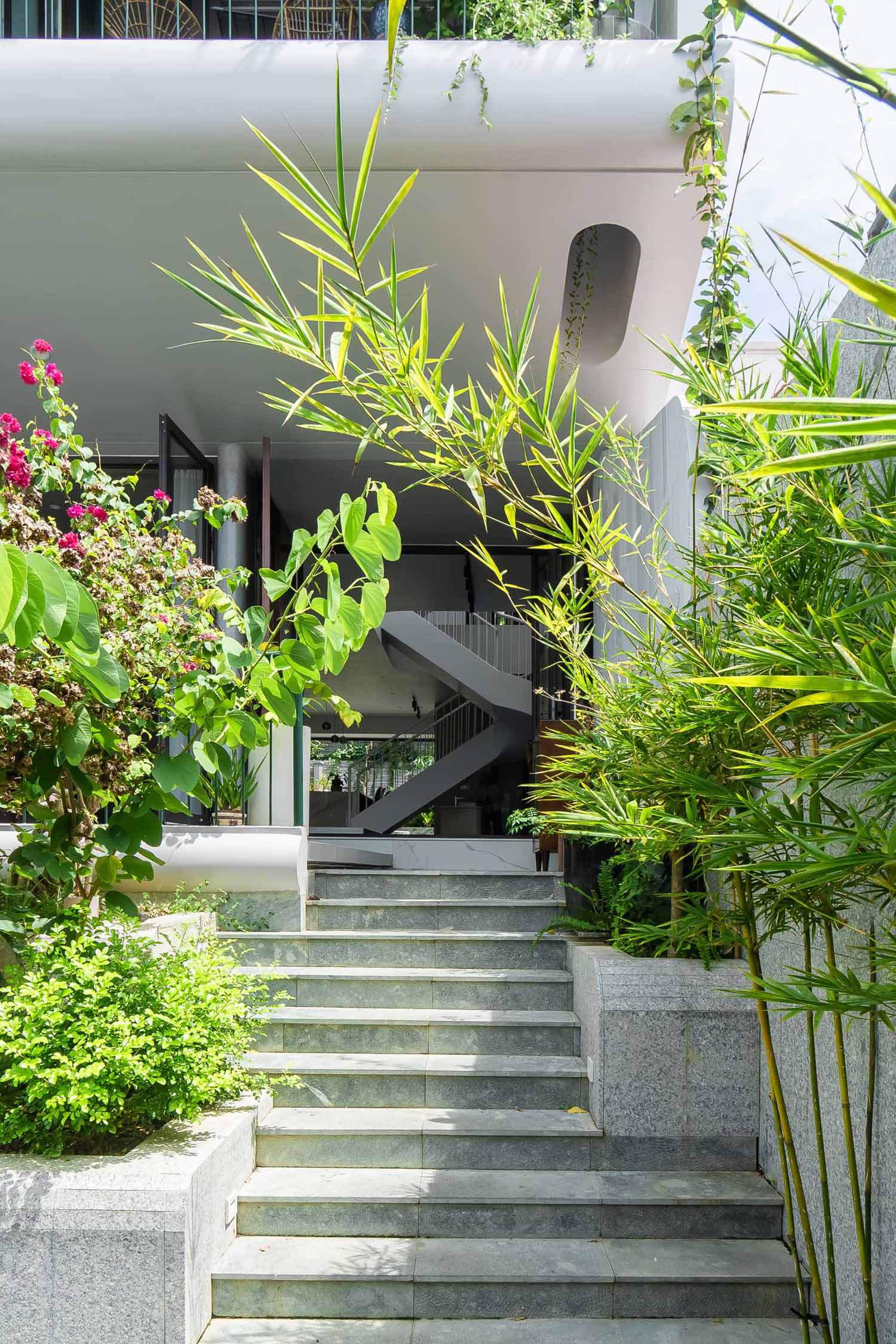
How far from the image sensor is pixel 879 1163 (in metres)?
2.91

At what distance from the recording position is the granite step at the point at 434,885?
243 inches

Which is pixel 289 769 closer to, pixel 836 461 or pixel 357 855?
pixel 357 855

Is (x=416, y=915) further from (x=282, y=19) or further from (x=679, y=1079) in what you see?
(x=282, y=19)

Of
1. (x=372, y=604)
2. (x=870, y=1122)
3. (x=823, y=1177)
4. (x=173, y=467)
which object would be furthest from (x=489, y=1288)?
(x=173, y=467)

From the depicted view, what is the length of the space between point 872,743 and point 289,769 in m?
4.83

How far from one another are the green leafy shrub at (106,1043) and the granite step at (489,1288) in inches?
23.6

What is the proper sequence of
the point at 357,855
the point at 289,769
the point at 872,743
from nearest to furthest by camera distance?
1. the point at 872,743
2. the point at 289,769
3. the point at 357,855

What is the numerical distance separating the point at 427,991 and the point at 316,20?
5.64 metres

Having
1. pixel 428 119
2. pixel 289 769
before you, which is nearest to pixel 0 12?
pixel 428 119

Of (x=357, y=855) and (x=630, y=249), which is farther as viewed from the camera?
(x=357, y=855)

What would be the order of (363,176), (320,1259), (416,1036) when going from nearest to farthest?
(363,176)
(320,1259)
(416,1036)

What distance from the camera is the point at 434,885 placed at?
247 inches

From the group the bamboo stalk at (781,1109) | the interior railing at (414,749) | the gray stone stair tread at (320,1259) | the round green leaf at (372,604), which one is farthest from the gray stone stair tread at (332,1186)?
the interior railing at (414,749)

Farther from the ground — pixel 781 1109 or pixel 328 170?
pixel 328 170
